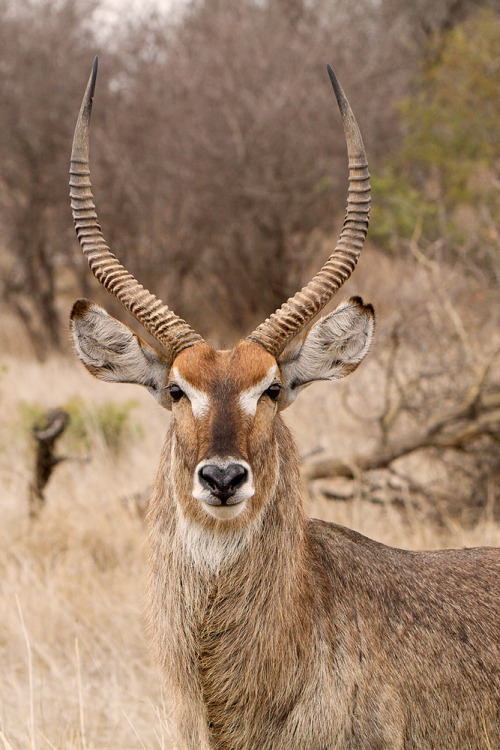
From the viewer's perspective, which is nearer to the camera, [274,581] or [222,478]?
[222,478]

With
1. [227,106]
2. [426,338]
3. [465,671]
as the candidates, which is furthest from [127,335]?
[227,106]

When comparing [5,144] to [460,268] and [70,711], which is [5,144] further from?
[70,711]

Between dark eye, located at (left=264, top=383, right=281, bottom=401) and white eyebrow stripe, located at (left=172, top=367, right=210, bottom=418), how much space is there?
29 centimetres

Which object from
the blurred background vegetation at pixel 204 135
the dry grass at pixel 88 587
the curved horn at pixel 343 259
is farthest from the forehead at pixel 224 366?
the blurred background vegetation at pixel 204 135

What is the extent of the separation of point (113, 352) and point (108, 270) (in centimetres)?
36

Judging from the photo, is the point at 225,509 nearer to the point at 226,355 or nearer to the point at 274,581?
the point at 274,581

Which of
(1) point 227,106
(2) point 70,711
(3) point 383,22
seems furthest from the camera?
(3) point 383,22

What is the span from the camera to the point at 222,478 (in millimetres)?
3070

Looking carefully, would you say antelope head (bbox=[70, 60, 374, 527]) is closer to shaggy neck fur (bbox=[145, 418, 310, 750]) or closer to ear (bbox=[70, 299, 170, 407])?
ear (bbox=[70, 299, 170, 407])

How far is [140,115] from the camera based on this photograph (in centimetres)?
1897

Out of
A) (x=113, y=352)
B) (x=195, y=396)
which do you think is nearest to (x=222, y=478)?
(x=195, y=396)

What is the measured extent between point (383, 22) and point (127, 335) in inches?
788

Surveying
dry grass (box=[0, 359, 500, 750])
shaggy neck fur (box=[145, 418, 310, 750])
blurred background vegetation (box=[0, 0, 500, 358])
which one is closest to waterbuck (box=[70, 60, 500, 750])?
shaggy neck fur (box=[145, 418, 310, 750])

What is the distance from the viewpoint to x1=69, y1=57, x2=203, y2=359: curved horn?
3.73m
